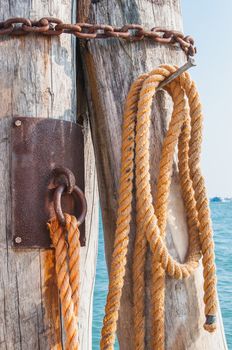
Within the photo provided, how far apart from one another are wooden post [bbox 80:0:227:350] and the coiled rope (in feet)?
0.19

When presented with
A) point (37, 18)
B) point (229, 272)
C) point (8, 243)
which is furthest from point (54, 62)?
point (229, 272)

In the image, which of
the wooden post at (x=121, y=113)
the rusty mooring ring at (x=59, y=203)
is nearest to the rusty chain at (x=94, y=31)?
the wooden post at (x=121, y=113)

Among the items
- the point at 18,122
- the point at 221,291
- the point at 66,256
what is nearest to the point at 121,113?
the point at 18,122

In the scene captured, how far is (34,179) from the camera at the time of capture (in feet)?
6.09

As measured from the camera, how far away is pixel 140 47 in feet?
6.88

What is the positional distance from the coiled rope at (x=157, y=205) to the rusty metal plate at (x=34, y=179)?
0.22 m

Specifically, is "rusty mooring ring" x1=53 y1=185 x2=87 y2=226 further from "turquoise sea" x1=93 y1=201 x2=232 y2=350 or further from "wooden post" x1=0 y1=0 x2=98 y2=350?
"turquoise sea" x1=93 y1=201 x2=232 y2=350

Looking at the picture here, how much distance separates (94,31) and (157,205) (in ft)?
2.17

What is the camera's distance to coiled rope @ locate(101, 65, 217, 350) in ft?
6.20

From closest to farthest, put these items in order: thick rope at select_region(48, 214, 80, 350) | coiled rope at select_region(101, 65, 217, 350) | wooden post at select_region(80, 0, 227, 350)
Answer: thick rope at select_region(48, 214, 80, 350) → coiled rope at select_region(101, 65, 217, 350) → wooden post at select_region(80, 0, 227, 350)

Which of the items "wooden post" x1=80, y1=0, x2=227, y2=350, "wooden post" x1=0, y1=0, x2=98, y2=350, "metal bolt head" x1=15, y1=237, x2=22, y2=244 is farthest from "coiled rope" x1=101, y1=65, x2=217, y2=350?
"metal bolt head" x1=15, y1=237, x2=22, y2=244

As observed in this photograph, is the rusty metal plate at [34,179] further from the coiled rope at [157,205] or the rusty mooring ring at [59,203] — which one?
the coiled rope at [157,205]

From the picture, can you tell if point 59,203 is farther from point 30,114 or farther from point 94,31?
point 94,31

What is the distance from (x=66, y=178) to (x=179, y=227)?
476 mm
